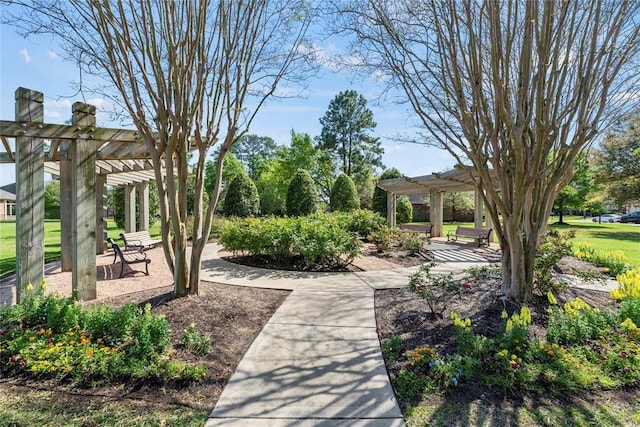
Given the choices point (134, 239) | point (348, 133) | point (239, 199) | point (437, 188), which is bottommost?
point (134, 239)

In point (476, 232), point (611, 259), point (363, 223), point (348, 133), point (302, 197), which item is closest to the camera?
point (611, 259)

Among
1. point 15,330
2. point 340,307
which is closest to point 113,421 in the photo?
point 15,330

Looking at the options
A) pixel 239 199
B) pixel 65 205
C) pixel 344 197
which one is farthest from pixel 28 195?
pixel 344 197

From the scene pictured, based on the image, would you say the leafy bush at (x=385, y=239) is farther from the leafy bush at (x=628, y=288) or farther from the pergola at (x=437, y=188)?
the leafy bush at (x=628, y=288)

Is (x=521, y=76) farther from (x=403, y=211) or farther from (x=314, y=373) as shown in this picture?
(x=403, y=211)

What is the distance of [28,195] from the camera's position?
4457 millimetres

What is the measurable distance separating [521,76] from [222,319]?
14.8 ft

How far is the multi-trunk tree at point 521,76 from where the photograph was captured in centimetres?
369

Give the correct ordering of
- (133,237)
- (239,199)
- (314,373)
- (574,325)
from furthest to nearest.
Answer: (239,199) → (133,237) → (574,325) → (314,373)

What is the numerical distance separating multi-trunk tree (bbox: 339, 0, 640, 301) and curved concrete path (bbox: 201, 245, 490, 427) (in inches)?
91.8

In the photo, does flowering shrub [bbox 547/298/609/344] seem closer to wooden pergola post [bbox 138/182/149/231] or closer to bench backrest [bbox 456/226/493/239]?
bench backrest [bbox 456/226/493/239]

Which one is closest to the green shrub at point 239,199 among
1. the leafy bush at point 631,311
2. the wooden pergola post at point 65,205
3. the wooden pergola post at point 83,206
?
the wooden pergola post at point 65,205

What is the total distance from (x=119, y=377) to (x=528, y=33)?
5.22 meters

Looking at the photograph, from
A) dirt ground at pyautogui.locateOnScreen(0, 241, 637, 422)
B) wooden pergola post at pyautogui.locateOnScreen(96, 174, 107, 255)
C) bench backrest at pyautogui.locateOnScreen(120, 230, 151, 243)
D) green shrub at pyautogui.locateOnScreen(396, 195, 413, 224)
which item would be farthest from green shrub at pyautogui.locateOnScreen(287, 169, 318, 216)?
dirt ground at pyautogui.locateOnScreen(0, 241, 637, 422)
